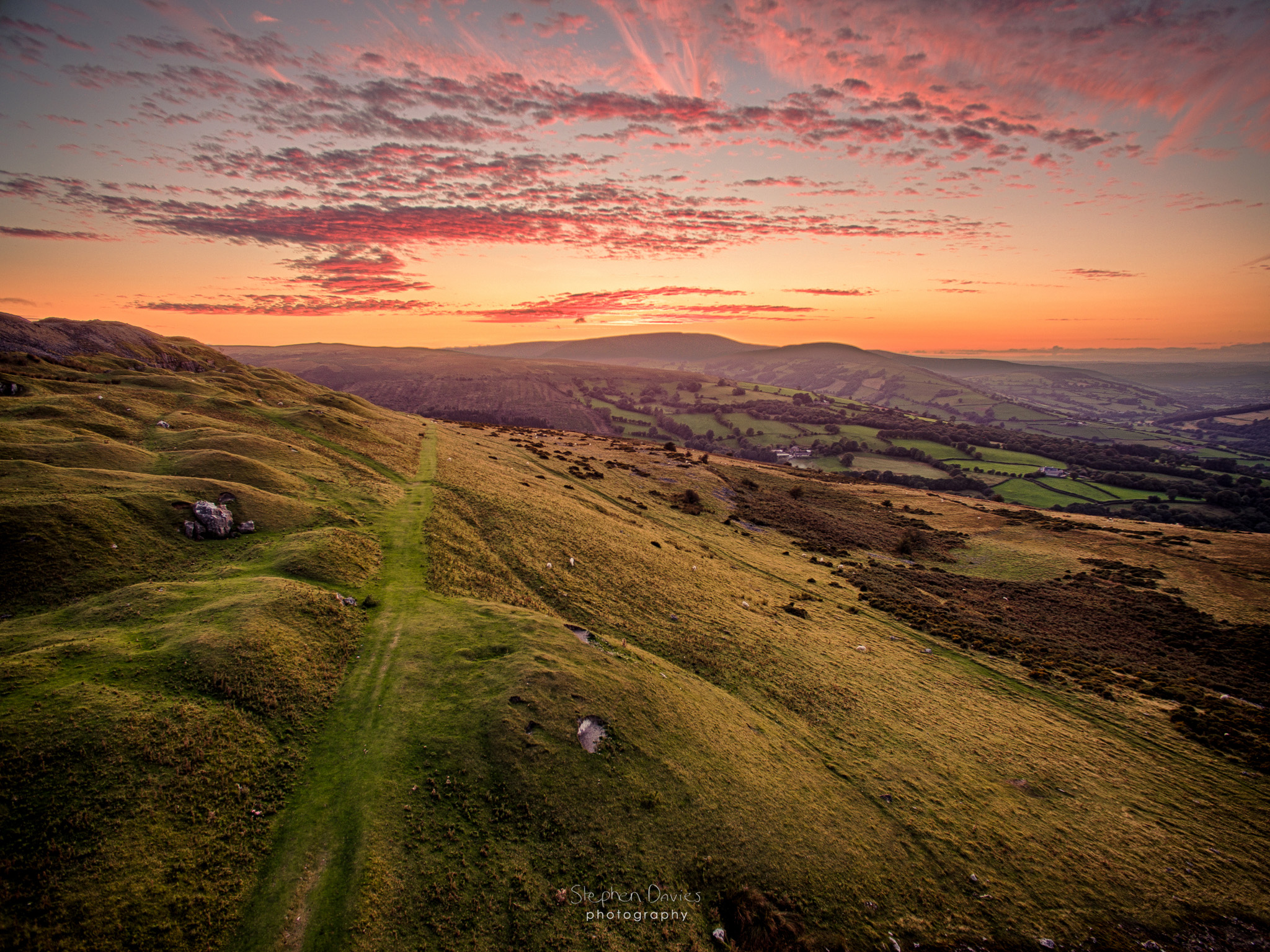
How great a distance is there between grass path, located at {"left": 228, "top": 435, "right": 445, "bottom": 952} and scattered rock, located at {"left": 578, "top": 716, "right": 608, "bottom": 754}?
659 centimetres

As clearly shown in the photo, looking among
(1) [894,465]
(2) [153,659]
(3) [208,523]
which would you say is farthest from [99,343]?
(1) [894,465]

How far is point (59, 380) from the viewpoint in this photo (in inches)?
1849

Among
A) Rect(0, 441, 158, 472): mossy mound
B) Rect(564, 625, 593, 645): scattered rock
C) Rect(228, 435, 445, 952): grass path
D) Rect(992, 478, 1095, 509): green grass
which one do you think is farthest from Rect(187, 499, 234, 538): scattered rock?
Rect(992, 478, 1095, 509): green grass

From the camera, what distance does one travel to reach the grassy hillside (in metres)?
11.7

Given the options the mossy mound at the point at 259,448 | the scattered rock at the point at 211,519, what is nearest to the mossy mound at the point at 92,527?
the scattered rock at the point at 211,519

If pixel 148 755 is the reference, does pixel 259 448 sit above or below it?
above

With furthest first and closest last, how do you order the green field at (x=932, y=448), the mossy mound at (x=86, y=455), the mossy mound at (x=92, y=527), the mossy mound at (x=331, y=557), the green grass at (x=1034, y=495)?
the green field at (x=932, y=448) < the green grass at (x=1034, y=495) < the mossy mound at (x=86, y=455) < the mossy mound at (x=331, y=557) < the mossy mound at (x=92, y=527)

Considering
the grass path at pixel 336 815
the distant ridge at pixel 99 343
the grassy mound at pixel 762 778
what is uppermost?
the distant ridge at pixel 99 343

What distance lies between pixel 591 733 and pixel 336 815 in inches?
327

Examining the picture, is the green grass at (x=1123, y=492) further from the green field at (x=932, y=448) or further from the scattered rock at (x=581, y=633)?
the scattered rock at (x=581, y=633)

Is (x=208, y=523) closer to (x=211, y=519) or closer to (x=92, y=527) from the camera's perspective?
(x=211, y=519)

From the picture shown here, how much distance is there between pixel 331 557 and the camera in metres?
24.7

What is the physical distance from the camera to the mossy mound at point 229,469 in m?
30.6

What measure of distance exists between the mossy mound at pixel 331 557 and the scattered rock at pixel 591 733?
49.0 ft
